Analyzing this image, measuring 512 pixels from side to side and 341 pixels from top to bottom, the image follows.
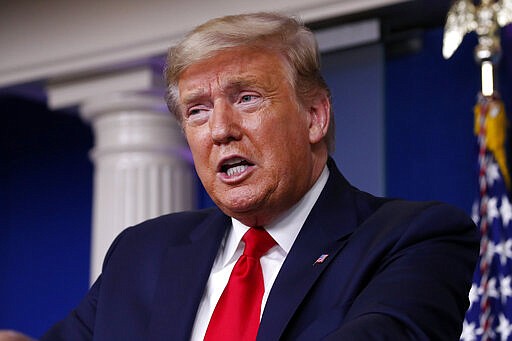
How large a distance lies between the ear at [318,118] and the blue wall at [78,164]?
270cm

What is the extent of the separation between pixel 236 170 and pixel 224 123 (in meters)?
0.09

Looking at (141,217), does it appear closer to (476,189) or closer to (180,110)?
(476,189)

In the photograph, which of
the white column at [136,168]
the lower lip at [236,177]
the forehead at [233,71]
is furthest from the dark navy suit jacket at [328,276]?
the white column at [136,168]

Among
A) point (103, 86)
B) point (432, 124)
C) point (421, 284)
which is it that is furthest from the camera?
point (103, 86)

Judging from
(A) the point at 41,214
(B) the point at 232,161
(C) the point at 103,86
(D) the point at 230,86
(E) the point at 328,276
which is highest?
(C) the point at 103,86

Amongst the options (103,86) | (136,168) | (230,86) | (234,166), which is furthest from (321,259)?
(103,86)

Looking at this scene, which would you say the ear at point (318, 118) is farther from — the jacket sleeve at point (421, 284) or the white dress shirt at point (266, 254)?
the jacket sleeve at point (421, 284)

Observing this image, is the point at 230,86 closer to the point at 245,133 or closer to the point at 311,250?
the point at 245,133

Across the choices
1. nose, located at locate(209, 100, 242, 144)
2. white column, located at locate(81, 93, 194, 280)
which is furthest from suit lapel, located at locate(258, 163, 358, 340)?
white column, located at locate(81, 93, 194, 280)

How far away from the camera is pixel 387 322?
1547 mm

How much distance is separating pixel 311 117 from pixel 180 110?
0.89 feet

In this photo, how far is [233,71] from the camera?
1991 millimetres

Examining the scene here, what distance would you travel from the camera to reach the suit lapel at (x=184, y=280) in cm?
190

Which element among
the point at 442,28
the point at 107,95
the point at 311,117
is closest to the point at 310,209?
the point at 311,117
